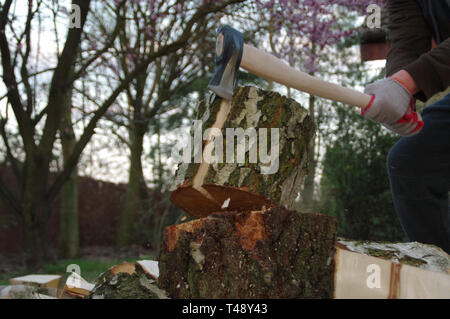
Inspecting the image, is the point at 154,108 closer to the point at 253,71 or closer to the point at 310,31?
the point at 310,31

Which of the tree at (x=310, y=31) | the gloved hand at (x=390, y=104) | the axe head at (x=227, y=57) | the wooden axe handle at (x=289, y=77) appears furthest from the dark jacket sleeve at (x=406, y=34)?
the tree at (x=310, y=31)

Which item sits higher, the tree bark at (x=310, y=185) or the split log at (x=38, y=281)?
the tree bark at (x=310, y=185)

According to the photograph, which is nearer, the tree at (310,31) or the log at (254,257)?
the log at (254,257)

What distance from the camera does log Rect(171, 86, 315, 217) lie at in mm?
1511

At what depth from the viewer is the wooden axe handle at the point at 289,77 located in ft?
4.40

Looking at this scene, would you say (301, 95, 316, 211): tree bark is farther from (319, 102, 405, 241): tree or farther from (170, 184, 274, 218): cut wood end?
(170, 184, 274, 218): cut wood end

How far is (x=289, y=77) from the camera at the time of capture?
1410 millimetres

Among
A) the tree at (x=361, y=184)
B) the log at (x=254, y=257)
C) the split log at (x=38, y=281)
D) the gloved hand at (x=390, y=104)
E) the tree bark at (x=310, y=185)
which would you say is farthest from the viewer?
the tree bark at (x=310, y=185)

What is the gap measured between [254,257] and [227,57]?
27.3 inches

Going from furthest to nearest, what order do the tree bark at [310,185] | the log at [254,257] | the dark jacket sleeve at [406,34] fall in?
the tree bark at [310,185] → the dark jacket sleeve at [406,34] → the log at [254,257]

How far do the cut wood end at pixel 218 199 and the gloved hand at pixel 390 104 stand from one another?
0.57 meters

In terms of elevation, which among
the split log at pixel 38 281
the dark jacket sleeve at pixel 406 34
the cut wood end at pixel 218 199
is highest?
the dark jacket sleeve at pixel 406 34

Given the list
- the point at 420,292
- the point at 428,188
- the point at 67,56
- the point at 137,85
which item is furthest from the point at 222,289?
the point at 137,85

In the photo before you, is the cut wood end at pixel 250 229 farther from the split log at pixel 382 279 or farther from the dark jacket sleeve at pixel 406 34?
the dark jacket sleeve at pixel 406 34
